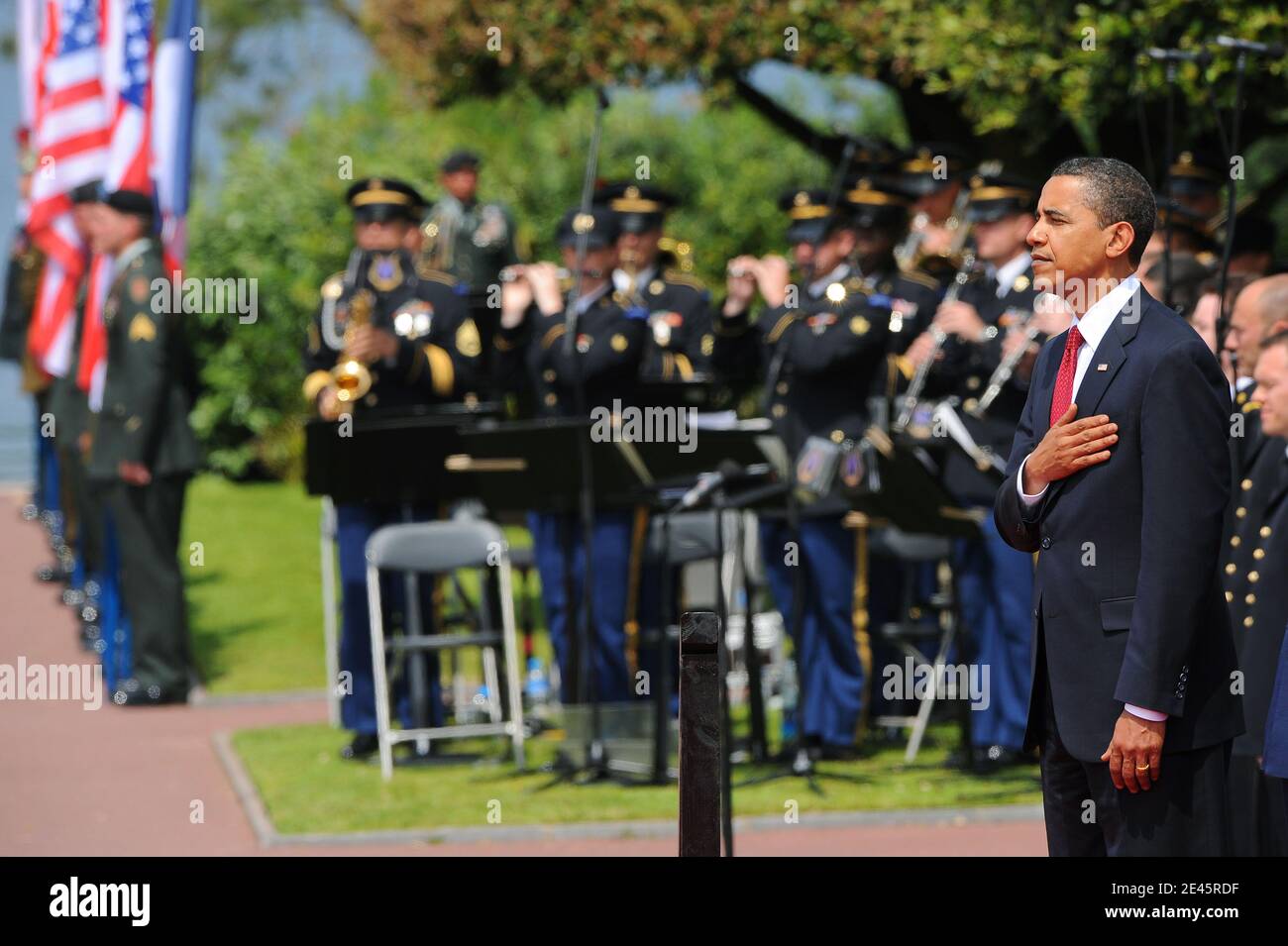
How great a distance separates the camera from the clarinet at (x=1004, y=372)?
9812 mm

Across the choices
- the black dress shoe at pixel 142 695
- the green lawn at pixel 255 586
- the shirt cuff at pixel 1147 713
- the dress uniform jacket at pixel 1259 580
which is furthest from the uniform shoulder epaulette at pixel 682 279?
the shirt cuff at pixel 1147 713

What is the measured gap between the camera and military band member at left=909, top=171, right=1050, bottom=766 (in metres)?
10.3

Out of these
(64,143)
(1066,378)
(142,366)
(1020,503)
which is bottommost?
(1020,503)

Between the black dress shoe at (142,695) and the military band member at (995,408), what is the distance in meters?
5.06

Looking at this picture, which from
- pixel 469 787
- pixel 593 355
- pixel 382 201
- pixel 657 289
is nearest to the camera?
pixel 469 787

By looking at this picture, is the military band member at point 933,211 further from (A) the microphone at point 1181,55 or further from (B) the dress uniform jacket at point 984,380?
(A) the microphone at point 1181,55

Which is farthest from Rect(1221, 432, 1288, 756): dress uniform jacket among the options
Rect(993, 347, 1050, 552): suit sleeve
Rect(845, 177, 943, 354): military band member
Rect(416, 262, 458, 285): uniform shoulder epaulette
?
Rect(416, 262, 458, 285): uniform shoulder epaulette

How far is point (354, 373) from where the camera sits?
11227 millimetres

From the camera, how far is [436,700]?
456 inches

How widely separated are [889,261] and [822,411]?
3.80 feet

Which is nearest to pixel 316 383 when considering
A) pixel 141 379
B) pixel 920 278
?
pixel 141 379

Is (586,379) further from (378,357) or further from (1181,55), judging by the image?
(1181,55)

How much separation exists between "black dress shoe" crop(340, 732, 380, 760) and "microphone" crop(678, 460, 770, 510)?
2.51 metres
